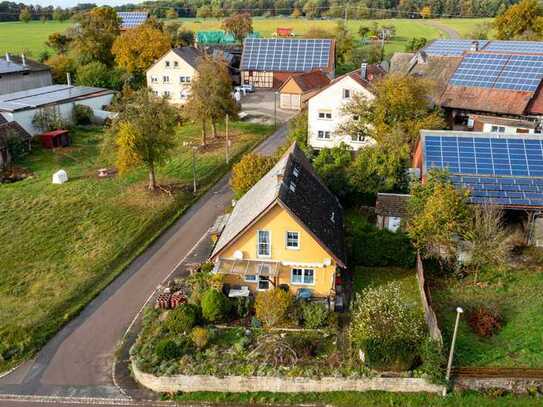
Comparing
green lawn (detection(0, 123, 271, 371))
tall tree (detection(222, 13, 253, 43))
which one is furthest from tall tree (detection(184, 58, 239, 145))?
tall tree (detection(222, 13, 253, 43))

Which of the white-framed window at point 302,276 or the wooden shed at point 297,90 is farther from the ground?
the wooden shed at point 297,90

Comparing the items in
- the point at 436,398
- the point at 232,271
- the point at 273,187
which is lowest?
the point at 436,398

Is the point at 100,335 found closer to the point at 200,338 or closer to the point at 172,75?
the point at 200,338

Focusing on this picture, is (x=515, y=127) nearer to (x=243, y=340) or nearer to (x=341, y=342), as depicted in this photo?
(x=341, y=342)

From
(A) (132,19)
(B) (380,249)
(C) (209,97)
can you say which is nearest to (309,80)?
(C) (209,97)

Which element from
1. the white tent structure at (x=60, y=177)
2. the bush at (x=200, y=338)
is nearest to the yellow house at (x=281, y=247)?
the bush at (x=200, y=338)

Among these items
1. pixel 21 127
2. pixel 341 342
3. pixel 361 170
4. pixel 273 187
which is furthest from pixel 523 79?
pixel 21 127

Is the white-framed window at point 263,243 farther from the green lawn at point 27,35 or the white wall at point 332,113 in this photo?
the green lawn at point 27,35
